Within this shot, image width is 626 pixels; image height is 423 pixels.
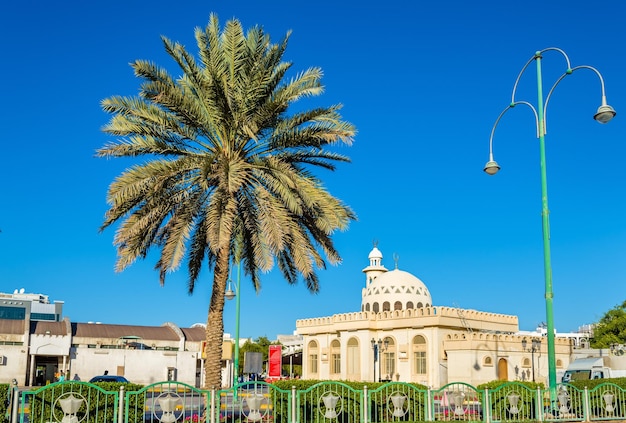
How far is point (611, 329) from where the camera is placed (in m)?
54.7

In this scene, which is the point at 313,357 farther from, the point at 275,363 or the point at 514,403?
the point at 514,403

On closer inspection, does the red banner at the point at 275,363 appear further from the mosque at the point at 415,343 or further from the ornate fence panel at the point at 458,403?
the ornate fence panel at the point at 458,403

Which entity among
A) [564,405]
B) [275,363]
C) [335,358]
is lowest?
[564,405]

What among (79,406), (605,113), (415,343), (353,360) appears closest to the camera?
(79,406)

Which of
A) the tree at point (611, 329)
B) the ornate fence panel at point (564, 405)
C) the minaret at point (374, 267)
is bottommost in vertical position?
the ornate fence panel at point (564, 405)

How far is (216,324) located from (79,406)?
503cm

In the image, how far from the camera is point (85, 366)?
154 ft

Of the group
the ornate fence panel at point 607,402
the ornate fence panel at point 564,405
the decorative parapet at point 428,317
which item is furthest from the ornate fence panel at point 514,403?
the decorative parapet at point 428,317

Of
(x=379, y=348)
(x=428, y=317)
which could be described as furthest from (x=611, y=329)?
(x=379, y=348)

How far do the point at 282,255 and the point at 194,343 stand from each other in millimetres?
35964

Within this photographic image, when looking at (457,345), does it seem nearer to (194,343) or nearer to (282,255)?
(194,343)

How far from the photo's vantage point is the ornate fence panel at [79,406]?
13.1 m

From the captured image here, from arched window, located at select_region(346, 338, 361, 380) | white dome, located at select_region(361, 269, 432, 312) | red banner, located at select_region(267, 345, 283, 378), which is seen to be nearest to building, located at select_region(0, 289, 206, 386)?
red banner, located at select_region(267, 345, 283, 378)

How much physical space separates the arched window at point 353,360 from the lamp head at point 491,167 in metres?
35.5
